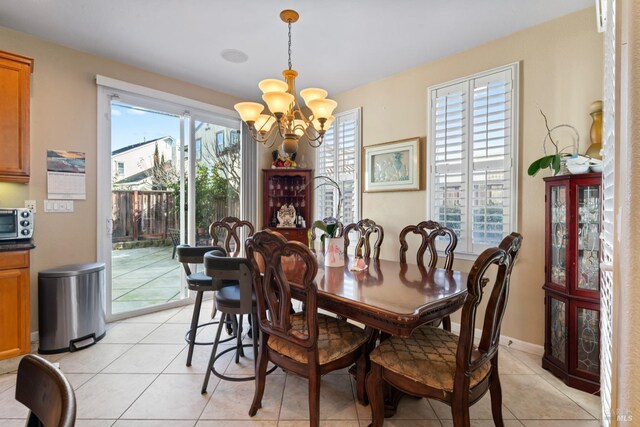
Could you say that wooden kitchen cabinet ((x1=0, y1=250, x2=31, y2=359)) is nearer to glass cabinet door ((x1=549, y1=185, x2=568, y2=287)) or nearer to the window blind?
the window blind

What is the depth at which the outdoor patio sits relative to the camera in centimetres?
339

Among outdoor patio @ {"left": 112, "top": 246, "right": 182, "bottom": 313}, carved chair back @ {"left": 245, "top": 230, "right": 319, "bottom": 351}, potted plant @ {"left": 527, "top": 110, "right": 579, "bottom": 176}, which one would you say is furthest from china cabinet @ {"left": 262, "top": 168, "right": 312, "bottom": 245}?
potted plant @ {"left": 527, "top": 110, "right": 579, "bottom": 176}

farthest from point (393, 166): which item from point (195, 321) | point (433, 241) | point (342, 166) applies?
point (195, 321)

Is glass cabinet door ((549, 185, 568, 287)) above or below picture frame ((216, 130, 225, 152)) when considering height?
below

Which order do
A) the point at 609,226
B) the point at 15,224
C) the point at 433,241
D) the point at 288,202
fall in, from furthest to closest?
1. the point at 288,202
2. the point at 433,241
3. the point at 15,224
4. the point at 609,226

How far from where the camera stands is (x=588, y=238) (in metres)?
2.08

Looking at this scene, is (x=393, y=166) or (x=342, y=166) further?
(x=342, y=166)

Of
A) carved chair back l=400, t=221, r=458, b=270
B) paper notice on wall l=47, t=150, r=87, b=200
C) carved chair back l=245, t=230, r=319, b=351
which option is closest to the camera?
carved chair back l=245, t=230, r=319, b=351

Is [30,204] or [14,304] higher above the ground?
[30,204]

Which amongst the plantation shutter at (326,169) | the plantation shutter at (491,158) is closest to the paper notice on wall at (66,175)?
the plantation shutter at (326,169)

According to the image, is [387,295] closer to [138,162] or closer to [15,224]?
[15,224]

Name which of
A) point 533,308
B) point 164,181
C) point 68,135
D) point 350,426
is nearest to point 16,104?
point 68,135

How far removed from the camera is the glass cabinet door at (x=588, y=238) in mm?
2041

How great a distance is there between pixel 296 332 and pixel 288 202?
3.08 m
